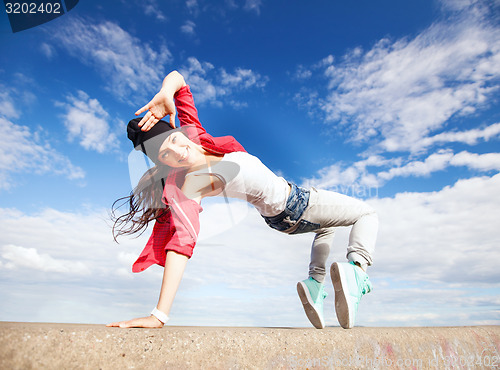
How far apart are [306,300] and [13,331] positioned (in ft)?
6.79

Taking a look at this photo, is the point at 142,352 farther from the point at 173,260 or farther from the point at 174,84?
the point at 174,84

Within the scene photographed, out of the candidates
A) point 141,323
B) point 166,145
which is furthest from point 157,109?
point 141,323

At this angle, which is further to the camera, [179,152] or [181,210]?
[179,152]

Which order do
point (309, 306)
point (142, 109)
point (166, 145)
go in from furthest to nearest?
1. point (309, 306)
2. point (166, 145)
3. point (142, 109)

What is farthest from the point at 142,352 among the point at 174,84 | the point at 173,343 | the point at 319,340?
the point at 174,84

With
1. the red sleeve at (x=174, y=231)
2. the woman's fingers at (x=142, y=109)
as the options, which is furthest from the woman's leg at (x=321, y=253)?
the woman's fingers at (x=142, y=109)

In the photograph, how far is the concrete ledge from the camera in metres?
1.32

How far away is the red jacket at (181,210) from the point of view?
213 cm

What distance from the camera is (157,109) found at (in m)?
2.41

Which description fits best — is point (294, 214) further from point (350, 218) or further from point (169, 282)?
point (169, 282)

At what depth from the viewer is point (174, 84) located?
8.61ft

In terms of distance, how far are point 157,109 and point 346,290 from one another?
5.94 feet

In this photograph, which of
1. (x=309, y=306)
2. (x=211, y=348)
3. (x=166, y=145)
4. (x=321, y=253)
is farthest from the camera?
(x=321, y=253)

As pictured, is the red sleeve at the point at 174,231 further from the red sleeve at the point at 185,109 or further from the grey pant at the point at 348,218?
the grey pant at the point at 348,218
